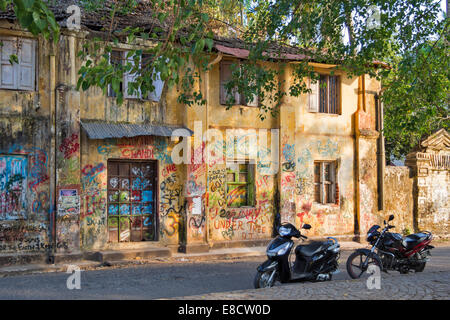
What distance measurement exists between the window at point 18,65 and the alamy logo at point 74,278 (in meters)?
4.24

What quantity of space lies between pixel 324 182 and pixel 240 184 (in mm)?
2934

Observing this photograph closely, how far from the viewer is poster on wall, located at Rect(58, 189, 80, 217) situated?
11.7 metres

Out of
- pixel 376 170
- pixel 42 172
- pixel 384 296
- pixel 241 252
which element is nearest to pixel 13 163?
pixel 42 172

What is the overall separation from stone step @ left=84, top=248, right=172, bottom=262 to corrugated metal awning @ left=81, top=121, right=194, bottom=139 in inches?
108

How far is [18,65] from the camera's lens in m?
11.7

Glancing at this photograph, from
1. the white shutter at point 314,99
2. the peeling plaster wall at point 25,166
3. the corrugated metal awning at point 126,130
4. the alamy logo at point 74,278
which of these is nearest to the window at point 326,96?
the white shutter at point 314,99

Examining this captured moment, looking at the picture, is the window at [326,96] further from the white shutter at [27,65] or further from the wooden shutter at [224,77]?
the white shutter at [27,65]

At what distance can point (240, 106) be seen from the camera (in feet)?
46.9

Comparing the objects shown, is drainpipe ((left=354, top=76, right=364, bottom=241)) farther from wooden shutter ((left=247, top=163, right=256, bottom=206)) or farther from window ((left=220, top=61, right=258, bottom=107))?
window ((left=220, top=61, right=258, bottom=107))

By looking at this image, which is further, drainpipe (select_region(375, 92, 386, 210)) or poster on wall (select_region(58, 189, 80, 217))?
drainpipe (select_region(375, 92, 386, 210))

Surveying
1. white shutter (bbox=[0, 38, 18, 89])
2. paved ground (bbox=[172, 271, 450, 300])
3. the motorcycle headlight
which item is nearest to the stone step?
white shutter (bbox=[0, 38, 18, 89])

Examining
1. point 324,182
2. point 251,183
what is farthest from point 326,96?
point 251,183

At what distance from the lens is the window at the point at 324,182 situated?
51.7ft
